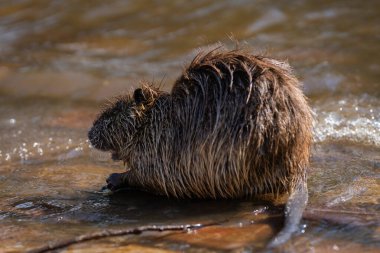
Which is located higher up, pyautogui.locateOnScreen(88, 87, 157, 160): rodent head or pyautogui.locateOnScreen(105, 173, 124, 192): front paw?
pyautogui.locateOnScreen(88, 87, 157, 160): rodent head

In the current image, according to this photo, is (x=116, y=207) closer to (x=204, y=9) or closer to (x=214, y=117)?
(x=214, y=117)

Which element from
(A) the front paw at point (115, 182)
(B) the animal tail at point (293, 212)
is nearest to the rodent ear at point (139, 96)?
(A) the front paw at point (115, 182)

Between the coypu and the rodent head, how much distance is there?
3 cm

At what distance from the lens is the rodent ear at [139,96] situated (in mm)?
3623

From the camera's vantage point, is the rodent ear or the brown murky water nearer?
the brown murky water

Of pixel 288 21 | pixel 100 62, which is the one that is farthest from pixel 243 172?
pixel 288 21

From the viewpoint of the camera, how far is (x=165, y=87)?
5.91 metres

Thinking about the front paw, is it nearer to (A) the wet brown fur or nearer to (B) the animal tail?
(A) the wet brown fur

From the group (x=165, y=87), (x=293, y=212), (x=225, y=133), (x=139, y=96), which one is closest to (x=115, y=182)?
(x=139, y=96)

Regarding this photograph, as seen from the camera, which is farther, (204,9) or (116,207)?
(204,9)

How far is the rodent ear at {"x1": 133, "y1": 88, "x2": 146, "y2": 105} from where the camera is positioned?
3623mm

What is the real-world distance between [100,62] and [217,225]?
3975 millimetres

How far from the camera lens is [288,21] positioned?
24.3ft

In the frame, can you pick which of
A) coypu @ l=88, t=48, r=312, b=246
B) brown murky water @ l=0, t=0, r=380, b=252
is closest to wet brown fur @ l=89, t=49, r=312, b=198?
coypu @ l=88, t=48, r=312, b=246
